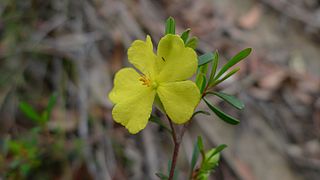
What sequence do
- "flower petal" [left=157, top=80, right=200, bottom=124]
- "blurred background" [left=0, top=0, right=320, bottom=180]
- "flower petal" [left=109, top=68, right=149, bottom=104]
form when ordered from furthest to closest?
"blurred background" [left=0, top=0, right=320, bottom=180]
"flower petal" [left=109, top=68, right=149, bottom=104]
"flower petal" [left=157, top=80, right=200, bottom=124]

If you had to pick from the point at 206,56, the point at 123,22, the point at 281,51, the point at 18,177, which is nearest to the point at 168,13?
the point at 123,22

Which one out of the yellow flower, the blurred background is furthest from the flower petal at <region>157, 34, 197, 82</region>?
the blurred background

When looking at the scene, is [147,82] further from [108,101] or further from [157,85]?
[108,101]

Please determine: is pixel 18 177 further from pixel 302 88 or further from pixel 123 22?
pixel 302 88

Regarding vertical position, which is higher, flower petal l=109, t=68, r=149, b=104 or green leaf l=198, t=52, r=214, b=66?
green leaf l=198, t=52, r=214, b=66

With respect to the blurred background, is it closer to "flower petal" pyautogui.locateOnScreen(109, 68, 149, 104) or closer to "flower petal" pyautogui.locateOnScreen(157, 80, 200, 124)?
"flower petal" pyautogui.locateOnScreen(109, 68, 149, 104)
